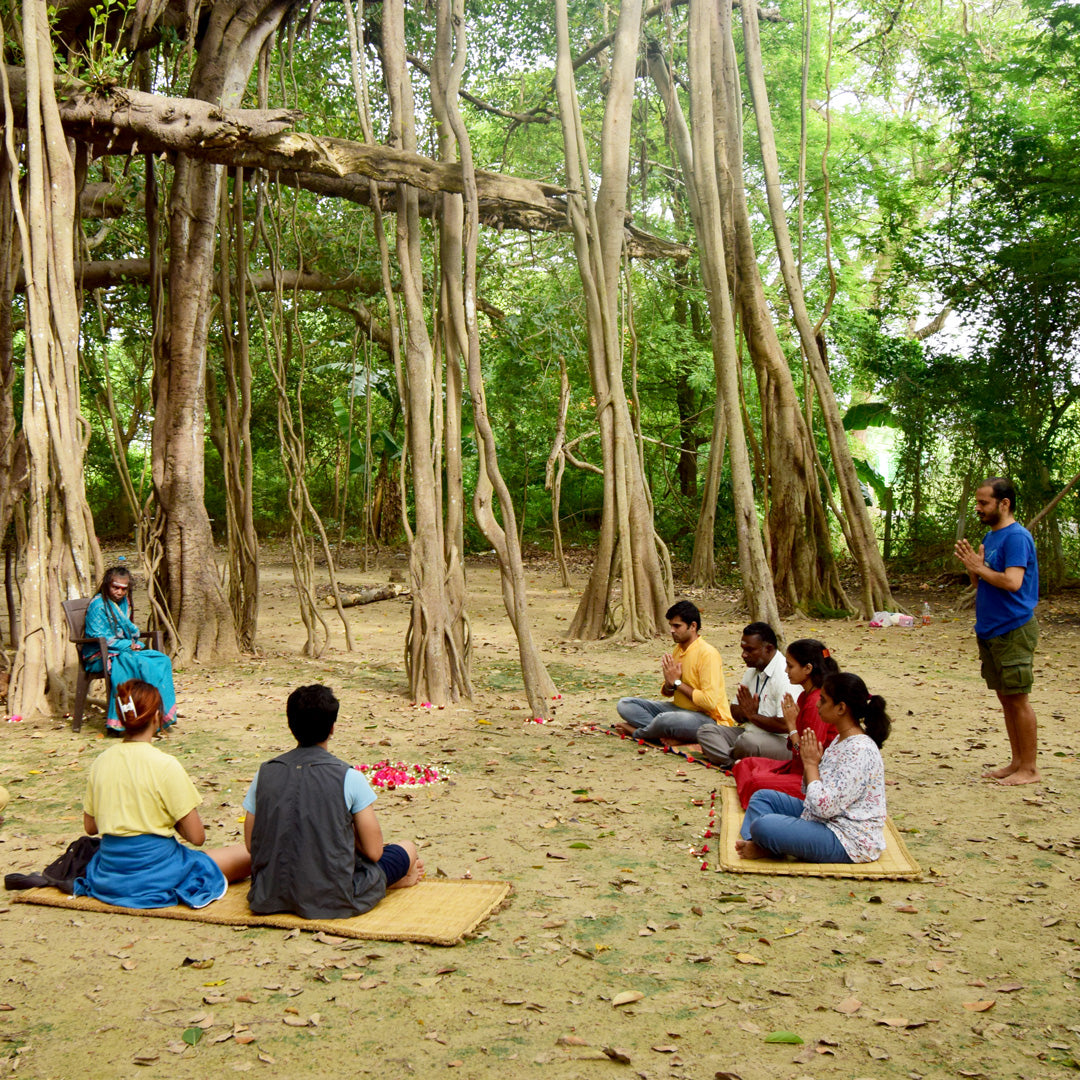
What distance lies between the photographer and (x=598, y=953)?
3115 mm

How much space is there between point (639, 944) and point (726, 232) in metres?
9.06

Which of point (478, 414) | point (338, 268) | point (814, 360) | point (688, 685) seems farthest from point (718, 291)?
point (688, 685)

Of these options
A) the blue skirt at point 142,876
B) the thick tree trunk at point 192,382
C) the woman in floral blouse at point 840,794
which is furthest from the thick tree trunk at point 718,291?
the blue skirt at point 142,876

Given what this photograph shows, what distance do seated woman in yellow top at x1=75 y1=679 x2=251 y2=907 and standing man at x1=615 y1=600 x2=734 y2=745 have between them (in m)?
2.61

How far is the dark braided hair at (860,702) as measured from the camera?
3578mm

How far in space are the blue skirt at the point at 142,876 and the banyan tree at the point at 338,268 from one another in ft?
10.4

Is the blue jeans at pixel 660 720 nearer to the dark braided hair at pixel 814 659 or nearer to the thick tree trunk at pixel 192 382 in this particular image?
the dark braided hair at pixel 814 659

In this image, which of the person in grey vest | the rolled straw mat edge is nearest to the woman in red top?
the rolled straw mat edge

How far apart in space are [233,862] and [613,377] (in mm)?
6253

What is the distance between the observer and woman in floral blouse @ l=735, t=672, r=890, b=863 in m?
3.61

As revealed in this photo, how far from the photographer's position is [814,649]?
13.5 ft

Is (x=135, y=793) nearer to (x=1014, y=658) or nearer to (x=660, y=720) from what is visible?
(x=660, y=720)

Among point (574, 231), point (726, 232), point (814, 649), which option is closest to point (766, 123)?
point (726, 232)

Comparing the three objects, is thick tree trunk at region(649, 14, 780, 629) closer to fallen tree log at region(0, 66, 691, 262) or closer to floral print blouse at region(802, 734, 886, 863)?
fallen tree log at region(0, 66, 691, 262)
